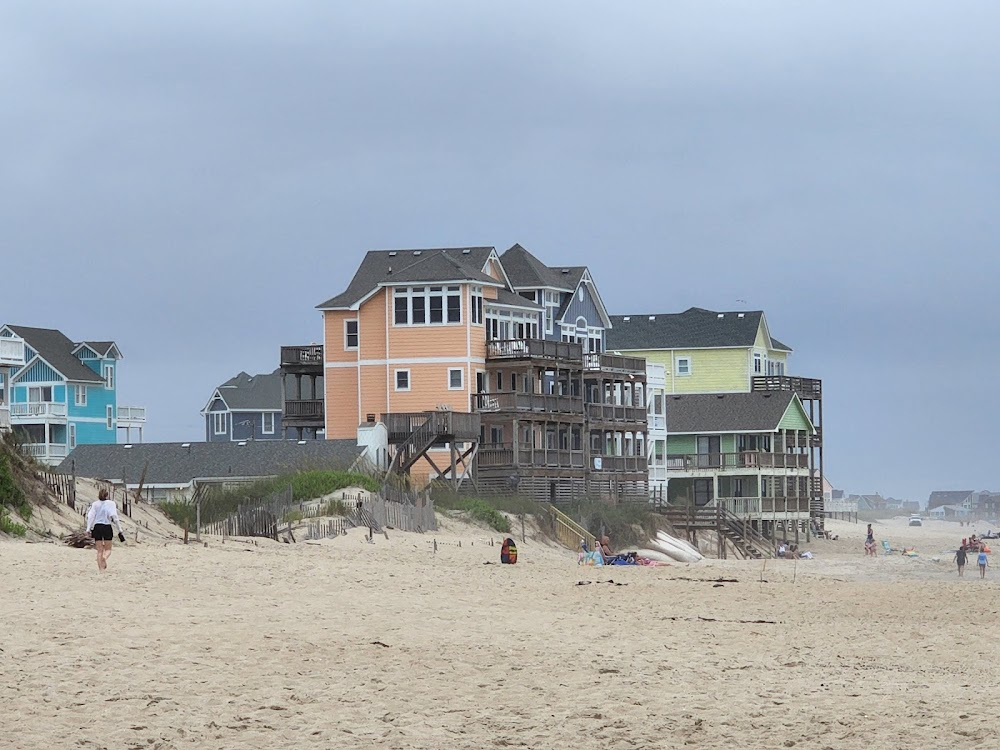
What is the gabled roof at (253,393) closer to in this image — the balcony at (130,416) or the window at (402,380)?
the balcony at (130,416)

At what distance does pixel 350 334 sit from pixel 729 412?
2027 cm

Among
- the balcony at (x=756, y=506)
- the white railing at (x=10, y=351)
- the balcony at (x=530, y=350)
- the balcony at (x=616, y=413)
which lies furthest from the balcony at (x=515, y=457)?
the white railing at (x=10, y=351)

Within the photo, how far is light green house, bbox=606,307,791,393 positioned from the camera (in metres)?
86.3

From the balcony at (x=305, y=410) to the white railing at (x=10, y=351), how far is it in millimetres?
11069

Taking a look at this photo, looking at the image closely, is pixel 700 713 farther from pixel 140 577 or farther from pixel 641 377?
pixel 641 377

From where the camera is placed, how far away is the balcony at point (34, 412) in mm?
83188

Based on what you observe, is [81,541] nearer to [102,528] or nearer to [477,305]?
[102,528]

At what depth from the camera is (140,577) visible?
26.5 metres

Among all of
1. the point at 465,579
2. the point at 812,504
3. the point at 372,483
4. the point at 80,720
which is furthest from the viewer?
the point at 812,504

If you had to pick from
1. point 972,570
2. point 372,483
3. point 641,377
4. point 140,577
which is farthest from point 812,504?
point 140,577

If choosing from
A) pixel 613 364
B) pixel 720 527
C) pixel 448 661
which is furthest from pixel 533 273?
pixel 448 661

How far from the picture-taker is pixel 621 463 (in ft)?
219

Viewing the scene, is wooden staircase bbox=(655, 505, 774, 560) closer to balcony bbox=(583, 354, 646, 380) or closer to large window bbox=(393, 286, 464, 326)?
balcony bbox=(583, 354, 646, 380)

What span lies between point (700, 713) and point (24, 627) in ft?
27.3
